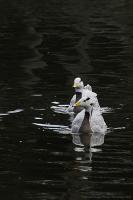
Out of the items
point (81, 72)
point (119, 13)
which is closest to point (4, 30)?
point (119, 13)

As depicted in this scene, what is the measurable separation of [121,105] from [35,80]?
17.0 feet

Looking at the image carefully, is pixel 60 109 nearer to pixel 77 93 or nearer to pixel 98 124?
pixel 77 93

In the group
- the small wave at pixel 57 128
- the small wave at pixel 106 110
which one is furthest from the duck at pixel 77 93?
the small wave at pixel 57 128

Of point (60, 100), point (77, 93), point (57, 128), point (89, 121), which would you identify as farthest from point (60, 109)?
point (57, 128)

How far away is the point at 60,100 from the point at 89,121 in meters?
3.56

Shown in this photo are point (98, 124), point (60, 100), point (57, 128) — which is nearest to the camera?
point (98, 124)

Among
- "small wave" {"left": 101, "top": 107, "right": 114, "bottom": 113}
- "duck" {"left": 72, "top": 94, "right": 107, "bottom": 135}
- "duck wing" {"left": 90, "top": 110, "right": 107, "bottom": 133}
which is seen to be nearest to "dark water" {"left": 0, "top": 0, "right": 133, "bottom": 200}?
"small wave" {"left": 101, "top": 107, "right": 114, "bottom": 113}

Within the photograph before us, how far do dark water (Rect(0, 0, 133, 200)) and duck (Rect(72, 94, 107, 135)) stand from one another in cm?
39

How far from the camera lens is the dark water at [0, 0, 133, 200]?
53.8 feet

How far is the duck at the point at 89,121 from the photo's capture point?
2142 cm

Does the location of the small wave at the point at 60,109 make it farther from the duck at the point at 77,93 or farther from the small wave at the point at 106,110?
the small wave at the point at 106,110

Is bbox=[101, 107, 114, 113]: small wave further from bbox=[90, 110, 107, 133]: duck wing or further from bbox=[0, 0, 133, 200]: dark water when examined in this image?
bbox=[90, 110, 107, 133]: duck wing

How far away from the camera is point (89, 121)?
21734mm

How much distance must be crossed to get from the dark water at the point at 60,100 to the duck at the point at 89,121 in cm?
39
